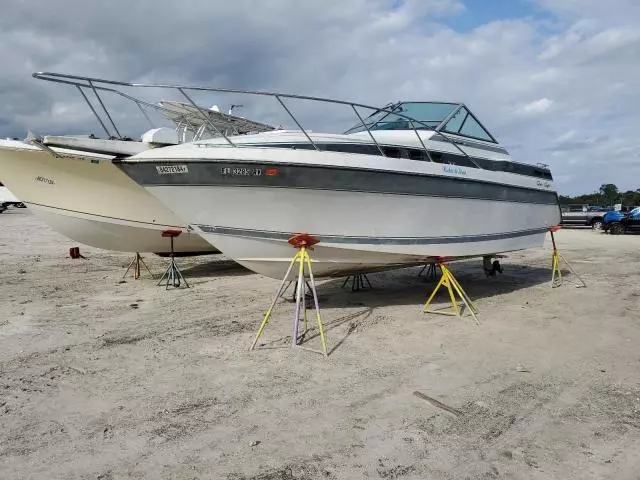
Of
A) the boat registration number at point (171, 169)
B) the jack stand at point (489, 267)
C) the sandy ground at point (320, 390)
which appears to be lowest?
the sandy ground at point (320, 390)

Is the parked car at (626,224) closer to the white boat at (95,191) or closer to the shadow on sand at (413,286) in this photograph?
the shadow on sand at (413,286)

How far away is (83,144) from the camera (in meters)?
8.02

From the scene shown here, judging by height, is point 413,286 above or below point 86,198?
below

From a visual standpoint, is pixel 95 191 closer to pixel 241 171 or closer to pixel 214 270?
pixel 214 270

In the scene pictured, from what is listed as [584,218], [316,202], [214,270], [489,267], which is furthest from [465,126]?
[584,218]

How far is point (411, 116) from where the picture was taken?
8.19 meters

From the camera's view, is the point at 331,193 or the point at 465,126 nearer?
the point at 331,193

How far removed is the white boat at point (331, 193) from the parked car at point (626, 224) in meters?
20.0

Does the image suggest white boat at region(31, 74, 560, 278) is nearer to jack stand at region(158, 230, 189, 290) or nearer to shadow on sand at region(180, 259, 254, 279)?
jack stand at region(158, 230, 189, 290)

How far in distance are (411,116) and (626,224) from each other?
20273 millimetres

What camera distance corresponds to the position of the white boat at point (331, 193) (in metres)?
5.75

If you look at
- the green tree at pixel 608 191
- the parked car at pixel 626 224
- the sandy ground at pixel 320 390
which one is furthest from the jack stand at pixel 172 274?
the green tree at pixel 608 191

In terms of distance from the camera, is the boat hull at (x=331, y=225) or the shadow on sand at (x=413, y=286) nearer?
the boat hull at (x=331, y=225)

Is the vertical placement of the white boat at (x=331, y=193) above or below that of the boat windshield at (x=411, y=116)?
below
